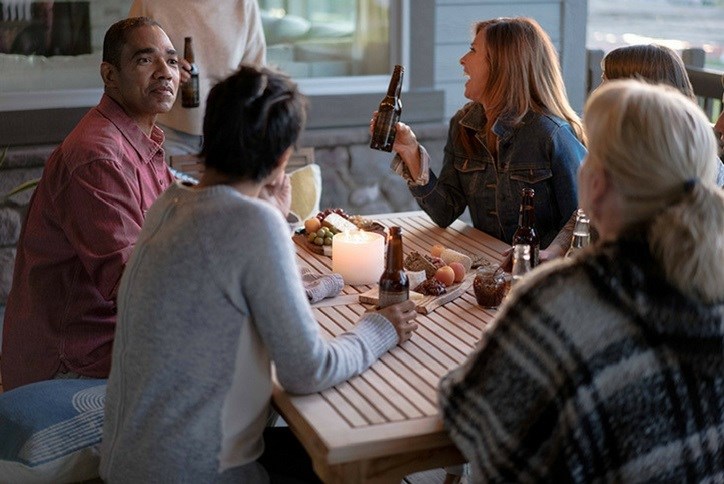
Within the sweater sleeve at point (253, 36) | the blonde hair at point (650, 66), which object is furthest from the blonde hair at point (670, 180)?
the sweater sleeve at point (253, 36)

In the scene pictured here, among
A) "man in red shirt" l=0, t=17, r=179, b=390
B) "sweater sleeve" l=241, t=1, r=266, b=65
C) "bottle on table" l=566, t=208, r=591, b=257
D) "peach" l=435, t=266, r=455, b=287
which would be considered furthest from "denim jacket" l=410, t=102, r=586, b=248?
"sweater sleeve" l=241, t=1, r=266, b=65

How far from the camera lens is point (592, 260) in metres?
1.59

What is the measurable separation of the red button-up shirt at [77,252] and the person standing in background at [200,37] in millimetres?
1646

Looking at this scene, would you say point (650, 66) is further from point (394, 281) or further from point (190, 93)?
point (190, 93)

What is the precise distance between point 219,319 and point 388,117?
48.4 inches

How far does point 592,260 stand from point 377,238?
998 millimetres

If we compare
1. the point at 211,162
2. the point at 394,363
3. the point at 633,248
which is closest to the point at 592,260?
the point at 633,248

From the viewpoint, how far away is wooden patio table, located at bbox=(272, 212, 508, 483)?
5.55ft

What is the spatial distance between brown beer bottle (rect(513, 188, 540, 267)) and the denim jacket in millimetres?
358

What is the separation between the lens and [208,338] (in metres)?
1.75

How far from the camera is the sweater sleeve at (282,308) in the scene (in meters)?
1.74

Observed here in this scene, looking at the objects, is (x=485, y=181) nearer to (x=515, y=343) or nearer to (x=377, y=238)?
(x=377, y=238)

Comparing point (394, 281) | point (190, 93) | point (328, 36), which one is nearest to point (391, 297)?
point (394, 281)

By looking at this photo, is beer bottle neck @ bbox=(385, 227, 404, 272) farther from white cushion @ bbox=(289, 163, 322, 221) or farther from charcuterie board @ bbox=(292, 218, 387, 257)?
white cushion @ bbox=(289, 163, 322, 221)
